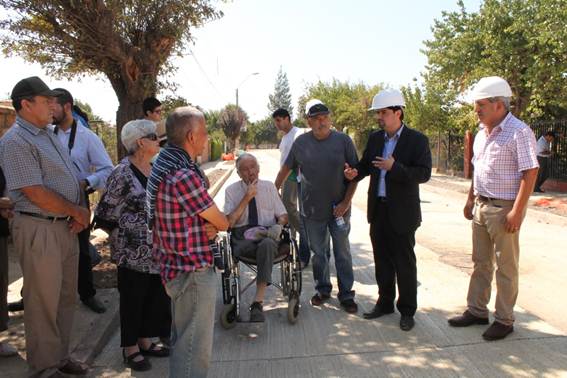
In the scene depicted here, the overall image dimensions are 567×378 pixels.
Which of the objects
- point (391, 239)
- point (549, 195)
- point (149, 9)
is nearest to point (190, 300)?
point (391, 239)

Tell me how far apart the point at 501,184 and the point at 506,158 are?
8.4 inches

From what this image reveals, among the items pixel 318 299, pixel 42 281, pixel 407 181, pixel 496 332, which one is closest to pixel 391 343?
pixel 496 332

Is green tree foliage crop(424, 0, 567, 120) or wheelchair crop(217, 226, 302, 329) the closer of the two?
wheelchair crop(217, 226, 302, 329)

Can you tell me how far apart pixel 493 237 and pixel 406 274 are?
0.81 meters

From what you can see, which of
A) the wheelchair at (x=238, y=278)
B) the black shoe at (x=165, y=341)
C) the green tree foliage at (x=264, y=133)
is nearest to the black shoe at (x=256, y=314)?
the wheelchair at (x=238, y=278)

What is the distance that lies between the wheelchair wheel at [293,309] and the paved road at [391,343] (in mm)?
63

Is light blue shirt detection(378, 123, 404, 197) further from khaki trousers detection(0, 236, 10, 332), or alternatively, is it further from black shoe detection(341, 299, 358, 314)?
khaki trousers detection(0, 236, 10, 332)

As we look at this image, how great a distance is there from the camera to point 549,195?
1392cm

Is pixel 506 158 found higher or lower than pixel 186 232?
higher

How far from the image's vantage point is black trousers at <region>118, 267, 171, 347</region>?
3748 millimetres

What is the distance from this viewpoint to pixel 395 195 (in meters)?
4.29

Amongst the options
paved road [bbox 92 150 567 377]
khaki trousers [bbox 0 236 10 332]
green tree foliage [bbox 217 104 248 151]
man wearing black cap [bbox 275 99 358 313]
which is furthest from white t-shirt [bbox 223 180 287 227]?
green tree foliage [bbox 217 104 248 151]

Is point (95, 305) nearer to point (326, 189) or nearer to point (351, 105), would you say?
→ point (326, 189)

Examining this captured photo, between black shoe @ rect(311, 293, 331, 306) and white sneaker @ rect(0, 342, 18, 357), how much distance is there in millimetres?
2686
